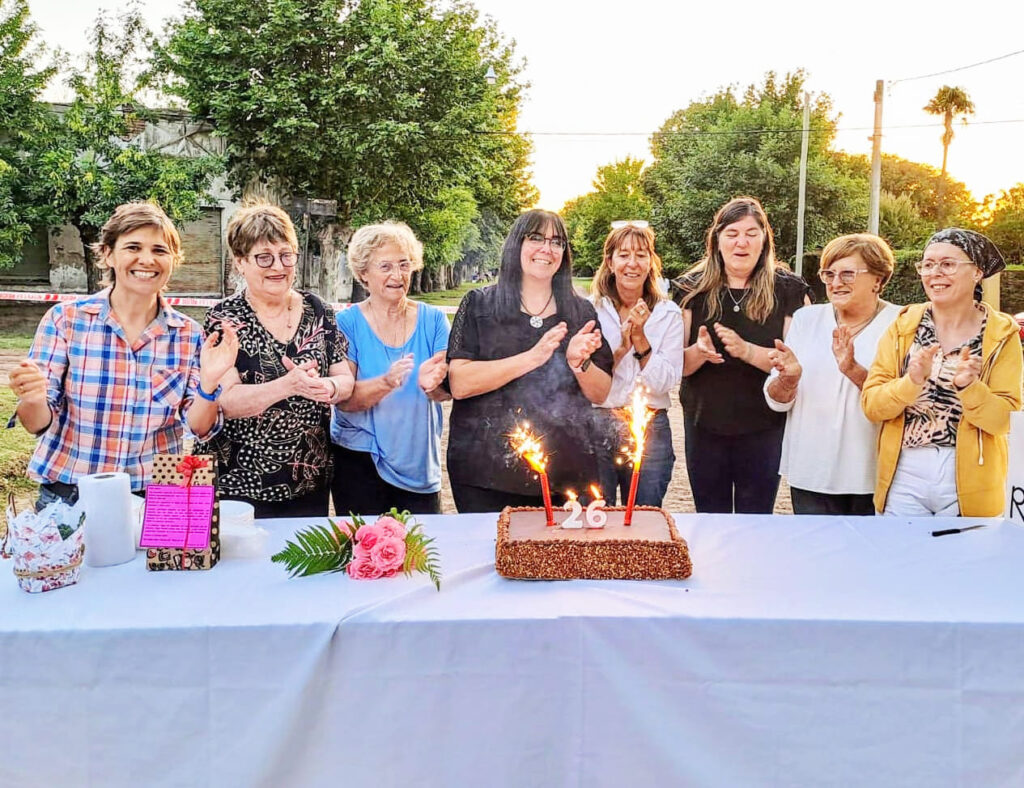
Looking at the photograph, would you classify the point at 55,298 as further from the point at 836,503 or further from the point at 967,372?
the point at 967,372

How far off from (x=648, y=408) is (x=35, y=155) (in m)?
18.3

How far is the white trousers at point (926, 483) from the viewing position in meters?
2.90

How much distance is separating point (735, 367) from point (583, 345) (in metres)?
0.96

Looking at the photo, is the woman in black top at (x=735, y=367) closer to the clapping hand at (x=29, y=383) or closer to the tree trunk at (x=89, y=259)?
the clapping hand at (x=29, y=383)

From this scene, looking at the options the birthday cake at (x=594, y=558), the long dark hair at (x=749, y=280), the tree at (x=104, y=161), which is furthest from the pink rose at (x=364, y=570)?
the tree at (x=104, y=161)

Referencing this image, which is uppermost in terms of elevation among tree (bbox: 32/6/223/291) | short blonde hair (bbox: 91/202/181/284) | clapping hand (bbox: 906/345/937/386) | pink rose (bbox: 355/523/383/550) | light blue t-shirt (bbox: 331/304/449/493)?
tree (bbox: 32/6/223/291)

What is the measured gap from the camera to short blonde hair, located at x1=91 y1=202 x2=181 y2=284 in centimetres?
279

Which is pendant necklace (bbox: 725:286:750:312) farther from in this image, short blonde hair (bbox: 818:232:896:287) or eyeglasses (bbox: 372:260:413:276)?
eyeglasses (bbox: 372:260:413:276)

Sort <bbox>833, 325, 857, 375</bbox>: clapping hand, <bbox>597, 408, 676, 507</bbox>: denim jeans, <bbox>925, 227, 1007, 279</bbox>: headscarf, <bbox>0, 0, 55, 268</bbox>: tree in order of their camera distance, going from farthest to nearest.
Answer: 1. <bbox>0, 0, 55, 268</bbox>: tree
2. <bbox>597, 408, 676, 507</bbox>: denim jeans
3. <bbox>833, 325, 857, 375</bbox>: clapping hand
4. <bbox>925, 227, 1007, 279</bbox>: headscarf

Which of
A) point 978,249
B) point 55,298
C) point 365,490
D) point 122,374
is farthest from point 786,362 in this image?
point 55,298

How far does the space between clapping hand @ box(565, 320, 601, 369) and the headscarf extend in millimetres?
1260

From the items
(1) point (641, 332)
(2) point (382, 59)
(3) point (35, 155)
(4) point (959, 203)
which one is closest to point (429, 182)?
(2) point (382, 59)

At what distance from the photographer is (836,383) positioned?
3.29m

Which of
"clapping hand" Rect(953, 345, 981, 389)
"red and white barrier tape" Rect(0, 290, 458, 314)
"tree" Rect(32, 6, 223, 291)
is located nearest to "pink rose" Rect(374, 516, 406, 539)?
"clapping hand" Rect(953, 345, 981, 389)
